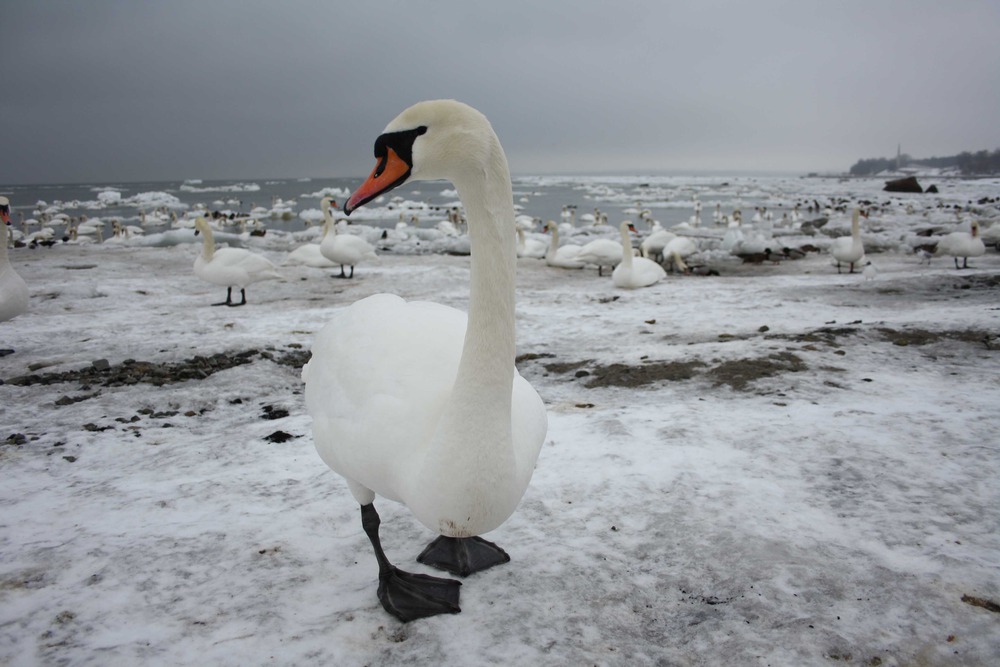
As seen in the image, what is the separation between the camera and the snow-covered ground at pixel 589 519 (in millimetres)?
2273

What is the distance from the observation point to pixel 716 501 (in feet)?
10.5

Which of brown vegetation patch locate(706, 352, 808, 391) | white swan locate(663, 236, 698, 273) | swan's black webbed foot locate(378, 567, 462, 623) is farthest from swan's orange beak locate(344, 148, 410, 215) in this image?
white swan locate(663, 236, 698, 273)

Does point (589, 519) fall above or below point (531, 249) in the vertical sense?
below

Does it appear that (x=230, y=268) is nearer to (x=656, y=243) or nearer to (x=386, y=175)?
(x=386, y=175)

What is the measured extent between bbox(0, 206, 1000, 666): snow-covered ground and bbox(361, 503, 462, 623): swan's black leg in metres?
0.06

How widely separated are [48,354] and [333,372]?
5.59m

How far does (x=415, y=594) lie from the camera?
2.47m

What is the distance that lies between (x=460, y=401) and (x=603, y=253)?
12.1m

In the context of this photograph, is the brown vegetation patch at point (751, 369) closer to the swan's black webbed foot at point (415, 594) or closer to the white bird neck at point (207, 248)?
the swan's black webbed foot at point (415, 594)

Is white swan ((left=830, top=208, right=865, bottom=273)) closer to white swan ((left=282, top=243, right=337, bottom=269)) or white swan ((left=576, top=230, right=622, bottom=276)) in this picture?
white swan ((left=576, top=230, right=622, bottom=276))

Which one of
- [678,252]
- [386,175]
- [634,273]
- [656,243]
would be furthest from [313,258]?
[386,175]

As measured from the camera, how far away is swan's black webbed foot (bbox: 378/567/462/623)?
241 centimetres

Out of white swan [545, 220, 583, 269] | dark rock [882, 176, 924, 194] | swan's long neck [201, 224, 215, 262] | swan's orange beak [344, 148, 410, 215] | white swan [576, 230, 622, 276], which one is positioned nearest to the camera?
swan's orange beak [344, 148, 410, 215]

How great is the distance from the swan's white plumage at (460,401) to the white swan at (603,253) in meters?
11.6
